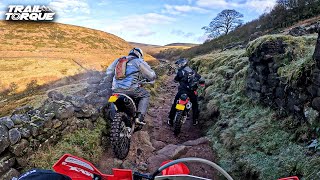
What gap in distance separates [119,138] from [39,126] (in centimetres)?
151

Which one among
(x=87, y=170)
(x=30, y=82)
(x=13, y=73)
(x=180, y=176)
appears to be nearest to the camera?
(x=180, y=176)

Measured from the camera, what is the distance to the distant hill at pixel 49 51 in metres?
43.7

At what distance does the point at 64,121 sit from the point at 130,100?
1417 mm

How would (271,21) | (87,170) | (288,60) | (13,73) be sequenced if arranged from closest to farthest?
(87,170), (288,60), (271,21), (13,73)

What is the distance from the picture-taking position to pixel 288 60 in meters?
6.73

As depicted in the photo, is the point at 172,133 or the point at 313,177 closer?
the point at 313,177

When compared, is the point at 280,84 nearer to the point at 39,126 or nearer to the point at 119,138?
→ the point at 119,138

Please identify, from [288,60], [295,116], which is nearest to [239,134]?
[295,116]

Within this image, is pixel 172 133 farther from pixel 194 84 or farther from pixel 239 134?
pixel 239 134

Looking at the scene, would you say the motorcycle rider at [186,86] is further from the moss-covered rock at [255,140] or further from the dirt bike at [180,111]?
the moss-covered rock at [255,140]

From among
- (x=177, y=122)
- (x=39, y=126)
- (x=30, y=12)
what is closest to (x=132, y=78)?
(x=177, y=122)

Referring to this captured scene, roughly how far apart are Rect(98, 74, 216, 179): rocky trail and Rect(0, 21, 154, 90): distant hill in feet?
108

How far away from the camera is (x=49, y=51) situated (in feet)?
208

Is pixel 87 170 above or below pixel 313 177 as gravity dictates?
above
